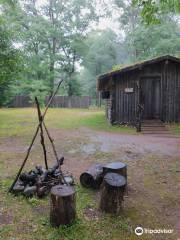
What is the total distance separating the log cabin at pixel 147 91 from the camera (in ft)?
46.0

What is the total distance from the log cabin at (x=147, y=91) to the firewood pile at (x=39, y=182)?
9.36 metres

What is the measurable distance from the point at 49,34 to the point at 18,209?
30705 mm

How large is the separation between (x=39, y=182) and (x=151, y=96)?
10.7 meters

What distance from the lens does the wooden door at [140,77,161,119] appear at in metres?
14.2

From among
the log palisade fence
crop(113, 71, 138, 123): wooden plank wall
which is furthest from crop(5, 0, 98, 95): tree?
crop(113, 71, 138, 123): wooden plank wall

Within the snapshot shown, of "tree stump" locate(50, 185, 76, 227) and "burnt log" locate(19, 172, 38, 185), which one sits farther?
"burnt log" locate(19, 172, 38, 185)

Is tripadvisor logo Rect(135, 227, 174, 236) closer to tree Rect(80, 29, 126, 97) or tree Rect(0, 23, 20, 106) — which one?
tree Rect(0, 23, 20, 106)

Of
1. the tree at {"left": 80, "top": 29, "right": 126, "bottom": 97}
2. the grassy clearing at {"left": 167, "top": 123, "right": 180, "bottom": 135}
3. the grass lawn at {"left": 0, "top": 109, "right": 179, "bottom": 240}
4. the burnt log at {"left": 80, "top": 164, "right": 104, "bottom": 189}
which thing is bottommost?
the grass lawn at {"left": 0, "top": 109, "right": 179, "bottom": 240}

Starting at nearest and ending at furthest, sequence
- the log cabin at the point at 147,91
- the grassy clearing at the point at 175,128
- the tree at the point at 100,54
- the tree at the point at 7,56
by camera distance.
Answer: the grassy clearing at the point at 175,128 → the tree at the point at 7,56 → the log cabin at the point at 147,91 → the tree at the point at 100,54

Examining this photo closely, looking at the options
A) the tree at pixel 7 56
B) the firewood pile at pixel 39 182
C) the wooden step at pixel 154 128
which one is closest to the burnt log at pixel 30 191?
the firewood pile at pixel 39 182

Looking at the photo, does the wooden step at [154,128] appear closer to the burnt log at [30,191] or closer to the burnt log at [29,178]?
the burnt log at [29,178]

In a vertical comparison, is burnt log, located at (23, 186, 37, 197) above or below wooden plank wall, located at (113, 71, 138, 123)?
Answer: below

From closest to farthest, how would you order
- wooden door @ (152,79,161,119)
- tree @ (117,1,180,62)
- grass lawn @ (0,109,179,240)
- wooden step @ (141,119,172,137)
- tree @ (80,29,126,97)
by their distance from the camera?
grass lawn @ (0,109,179,240) → wooden step @ (141,119,172,137) → wooden door @ (152,79,161,119) → tree @ (117,1,180,62) → tree @ (80,29,126,97)

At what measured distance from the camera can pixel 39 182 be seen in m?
4.84
